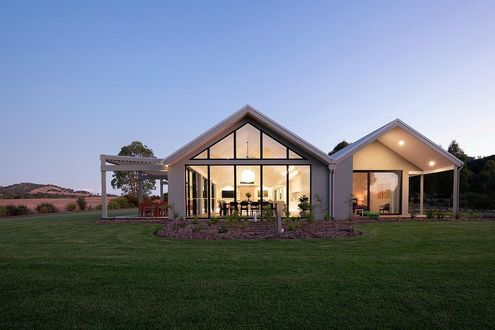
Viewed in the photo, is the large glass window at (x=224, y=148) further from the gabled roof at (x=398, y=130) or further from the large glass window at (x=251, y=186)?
the gabled roof at (x=398, y=130)

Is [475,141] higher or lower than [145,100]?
lower

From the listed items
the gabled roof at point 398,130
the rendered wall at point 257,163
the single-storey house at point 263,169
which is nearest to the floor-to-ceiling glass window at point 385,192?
the single-storey house at point 263,169

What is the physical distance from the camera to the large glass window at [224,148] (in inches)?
496

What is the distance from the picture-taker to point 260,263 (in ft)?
16.6

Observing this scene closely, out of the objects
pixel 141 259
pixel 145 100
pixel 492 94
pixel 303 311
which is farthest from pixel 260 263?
pixel 145 100

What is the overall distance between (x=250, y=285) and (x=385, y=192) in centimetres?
1318

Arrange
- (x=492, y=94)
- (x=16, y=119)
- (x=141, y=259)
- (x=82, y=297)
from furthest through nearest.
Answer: (x=16, y=119) < (x=492, y=94) < (x=141, y=259) < (x=82, y=297)

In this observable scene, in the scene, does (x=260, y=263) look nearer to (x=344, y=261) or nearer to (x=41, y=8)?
(x=344, y=261)

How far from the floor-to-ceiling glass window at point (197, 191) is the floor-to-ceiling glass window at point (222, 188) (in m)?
0.36

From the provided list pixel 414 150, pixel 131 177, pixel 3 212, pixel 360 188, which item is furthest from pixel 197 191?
pixel 131 177

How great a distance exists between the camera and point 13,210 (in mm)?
17000

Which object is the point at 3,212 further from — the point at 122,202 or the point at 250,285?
the point at 250,285

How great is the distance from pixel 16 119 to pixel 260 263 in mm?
28280

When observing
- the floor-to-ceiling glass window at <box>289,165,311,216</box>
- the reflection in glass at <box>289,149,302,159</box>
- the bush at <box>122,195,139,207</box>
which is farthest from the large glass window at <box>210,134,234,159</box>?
the bush at <box>122,195,139,207</box>
